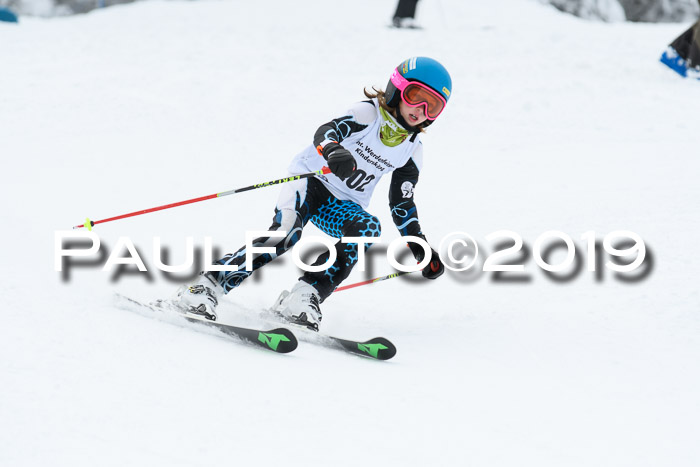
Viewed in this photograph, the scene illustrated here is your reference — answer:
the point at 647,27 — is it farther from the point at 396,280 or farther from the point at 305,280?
the point at 305,280

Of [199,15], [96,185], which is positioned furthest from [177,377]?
[199,15]

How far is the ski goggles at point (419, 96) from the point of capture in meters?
3.81

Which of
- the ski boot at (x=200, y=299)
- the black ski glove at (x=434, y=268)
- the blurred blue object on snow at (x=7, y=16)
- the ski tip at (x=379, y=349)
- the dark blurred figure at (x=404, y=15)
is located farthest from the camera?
the dark blurred figure at (x=404, y=15)

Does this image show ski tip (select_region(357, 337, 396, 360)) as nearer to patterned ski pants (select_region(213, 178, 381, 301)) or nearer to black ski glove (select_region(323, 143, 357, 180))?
patterned ski pants (select_region(213, 178, 381, 301))

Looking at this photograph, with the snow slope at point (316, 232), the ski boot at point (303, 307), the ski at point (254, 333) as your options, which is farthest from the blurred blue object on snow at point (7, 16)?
the ski boot at point (303, 307)

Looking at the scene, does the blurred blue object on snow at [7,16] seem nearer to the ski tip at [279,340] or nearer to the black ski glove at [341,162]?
the black ski glove at [341,162]

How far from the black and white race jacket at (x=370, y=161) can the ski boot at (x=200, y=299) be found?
86cm

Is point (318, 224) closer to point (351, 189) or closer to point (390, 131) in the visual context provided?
point (351, 189)

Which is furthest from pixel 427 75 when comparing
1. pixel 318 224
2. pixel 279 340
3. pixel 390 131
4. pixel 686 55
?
pixel 686 55

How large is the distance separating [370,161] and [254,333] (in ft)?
4.03

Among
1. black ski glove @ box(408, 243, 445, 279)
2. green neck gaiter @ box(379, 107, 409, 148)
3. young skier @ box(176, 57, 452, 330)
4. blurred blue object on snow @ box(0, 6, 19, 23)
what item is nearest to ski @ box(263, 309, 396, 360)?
young skier @ box(176, 57, 452, 330)

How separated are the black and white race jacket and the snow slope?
757mm

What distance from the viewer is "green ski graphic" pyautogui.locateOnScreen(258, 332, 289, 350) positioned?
3215mm

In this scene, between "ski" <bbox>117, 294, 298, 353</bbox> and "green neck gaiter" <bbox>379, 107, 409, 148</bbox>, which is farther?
"green neck gaiter" <bbox>379, 107, 409, 148</bbox>
